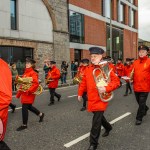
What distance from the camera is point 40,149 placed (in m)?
5.59

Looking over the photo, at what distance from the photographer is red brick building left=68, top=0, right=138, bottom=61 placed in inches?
1180

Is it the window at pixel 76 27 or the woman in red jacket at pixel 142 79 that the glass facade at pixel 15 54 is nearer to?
the window at pixel 76 27

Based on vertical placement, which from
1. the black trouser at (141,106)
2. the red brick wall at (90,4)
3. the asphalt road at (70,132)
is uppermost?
the red brick wall at (90,4)

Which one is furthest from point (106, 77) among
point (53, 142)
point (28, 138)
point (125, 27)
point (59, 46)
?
point (125, 27)

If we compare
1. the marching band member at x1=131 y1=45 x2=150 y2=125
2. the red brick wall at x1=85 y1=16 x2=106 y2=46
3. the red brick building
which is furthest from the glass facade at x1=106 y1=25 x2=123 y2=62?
the marching band member at x1=131 y1=45 x2=150 y2=125

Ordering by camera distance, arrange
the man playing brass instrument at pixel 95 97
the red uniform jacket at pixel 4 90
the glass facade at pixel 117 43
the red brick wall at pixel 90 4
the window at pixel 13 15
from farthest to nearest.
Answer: the glass facade at pixel 117 43 → the red brick wall at pixel 90 4 → the window at pixel 13 15 → the man playing brass instrument at pixel 95 97 → the red uniform jacket at pixel 4 90

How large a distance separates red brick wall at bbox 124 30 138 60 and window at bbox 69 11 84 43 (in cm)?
1485

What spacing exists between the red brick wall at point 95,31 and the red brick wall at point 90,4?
110cm

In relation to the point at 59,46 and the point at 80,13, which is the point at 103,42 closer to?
the point at 80,13

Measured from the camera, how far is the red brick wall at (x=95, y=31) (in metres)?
32.6

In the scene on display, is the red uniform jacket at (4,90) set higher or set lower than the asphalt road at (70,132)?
higher

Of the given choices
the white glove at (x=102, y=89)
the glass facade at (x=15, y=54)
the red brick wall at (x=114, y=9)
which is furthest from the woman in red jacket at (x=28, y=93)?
the red brick wall at (x=114, y=9)

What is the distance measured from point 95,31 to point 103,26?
250 cm

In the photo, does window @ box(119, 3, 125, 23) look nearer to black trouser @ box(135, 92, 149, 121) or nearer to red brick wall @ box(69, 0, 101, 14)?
red brick wall @ box(69, 0, 101, 14)
